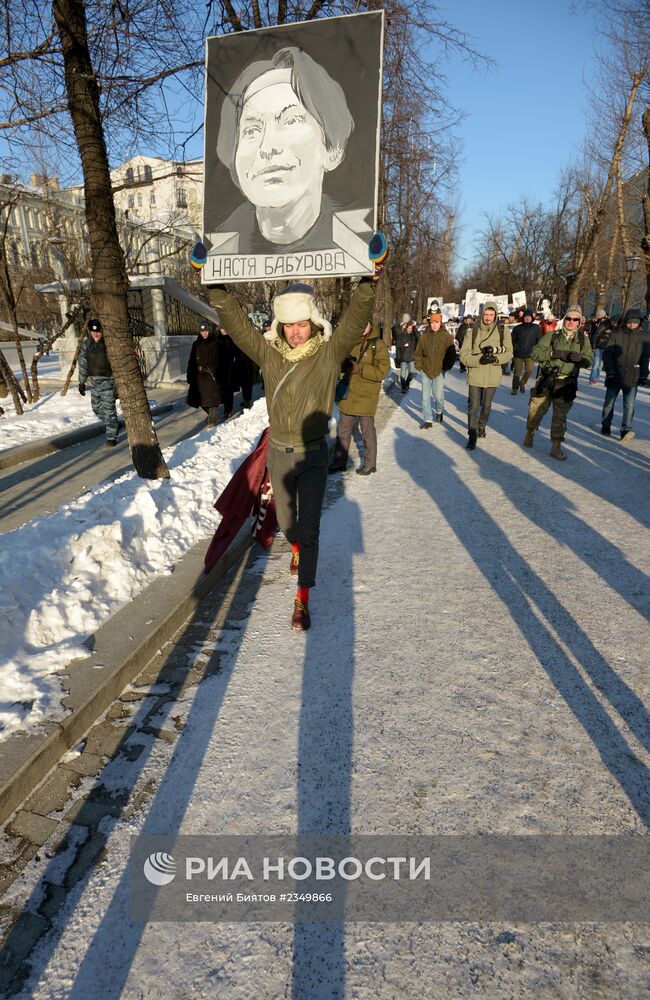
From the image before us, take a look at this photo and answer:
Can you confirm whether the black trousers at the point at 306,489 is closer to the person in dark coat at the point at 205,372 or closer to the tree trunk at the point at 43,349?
the person in dark coat at the point at 205,372

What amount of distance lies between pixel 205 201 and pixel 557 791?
485cm

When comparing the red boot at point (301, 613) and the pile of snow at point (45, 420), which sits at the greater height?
the pile of snow at point (45, 420)

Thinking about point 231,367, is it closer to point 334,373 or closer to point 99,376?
point 99,376

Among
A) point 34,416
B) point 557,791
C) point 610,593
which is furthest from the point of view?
point 34,416

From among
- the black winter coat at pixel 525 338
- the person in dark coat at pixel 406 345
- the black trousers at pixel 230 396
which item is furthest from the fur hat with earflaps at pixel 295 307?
the black winter coat at pixel 525 338

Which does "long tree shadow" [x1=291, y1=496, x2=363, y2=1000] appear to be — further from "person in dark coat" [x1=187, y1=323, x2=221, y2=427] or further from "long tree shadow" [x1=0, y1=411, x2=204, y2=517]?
"person in dark coat" [x1=187, y1=323, x2=221, y2=427]

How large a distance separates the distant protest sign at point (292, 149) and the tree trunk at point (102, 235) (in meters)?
1.30

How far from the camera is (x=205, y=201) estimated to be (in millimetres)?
4535

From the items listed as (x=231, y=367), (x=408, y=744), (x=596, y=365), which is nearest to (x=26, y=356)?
(x=231, y=367)

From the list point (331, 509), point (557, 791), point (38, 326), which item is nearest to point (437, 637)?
point (557, 791)

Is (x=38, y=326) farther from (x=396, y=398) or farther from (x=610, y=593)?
(x=610, y=593)

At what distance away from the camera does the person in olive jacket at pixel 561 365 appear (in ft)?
23.0

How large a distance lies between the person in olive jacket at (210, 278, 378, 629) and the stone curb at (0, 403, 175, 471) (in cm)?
581

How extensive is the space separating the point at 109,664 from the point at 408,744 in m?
1.58
